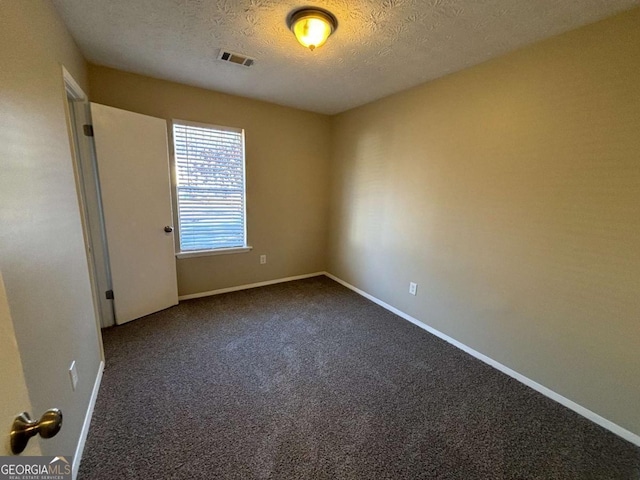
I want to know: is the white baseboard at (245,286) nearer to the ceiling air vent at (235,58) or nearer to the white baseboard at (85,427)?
the white baseboard at (85,427)

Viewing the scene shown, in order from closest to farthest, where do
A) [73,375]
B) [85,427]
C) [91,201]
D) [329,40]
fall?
1. [73,375]
2. [85,427]
3. [329,40]
4. [91,201]

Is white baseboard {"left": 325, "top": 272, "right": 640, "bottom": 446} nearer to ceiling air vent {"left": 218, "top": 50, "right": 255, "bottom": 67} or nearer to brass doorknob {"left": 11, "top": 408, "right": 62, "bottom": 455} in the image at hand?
brass doorknob {"left": 11, "top": 408, "right": 62, "bottom": 455}

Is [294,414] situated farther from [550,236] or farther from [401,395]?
[550,236]

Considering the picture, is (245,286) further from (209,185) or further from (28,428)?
(28,428)

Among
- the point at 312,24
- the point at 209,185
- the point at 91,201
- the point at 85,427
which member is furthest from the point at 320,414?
the point at 209,185

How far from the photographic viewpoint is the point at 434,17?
1.62 metres

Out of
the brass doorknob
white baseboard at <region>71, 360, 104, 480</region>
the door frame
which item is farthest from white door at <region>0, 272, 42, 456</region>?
the door frame

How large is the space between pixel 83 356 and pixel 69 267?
0.55 m

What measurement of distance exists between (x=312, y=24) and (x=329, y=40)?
0.96 ft

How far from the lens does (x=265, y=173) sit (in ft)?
11.6

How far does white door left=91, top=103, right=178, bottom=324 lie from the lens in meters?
2.39

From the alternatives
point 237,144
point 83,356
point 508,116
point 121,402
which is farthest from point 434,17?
point 121,402

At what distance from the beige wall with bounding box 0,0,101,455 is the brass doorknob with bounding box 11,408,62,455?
58cm

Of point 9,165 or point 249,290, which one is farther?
point 249,290
